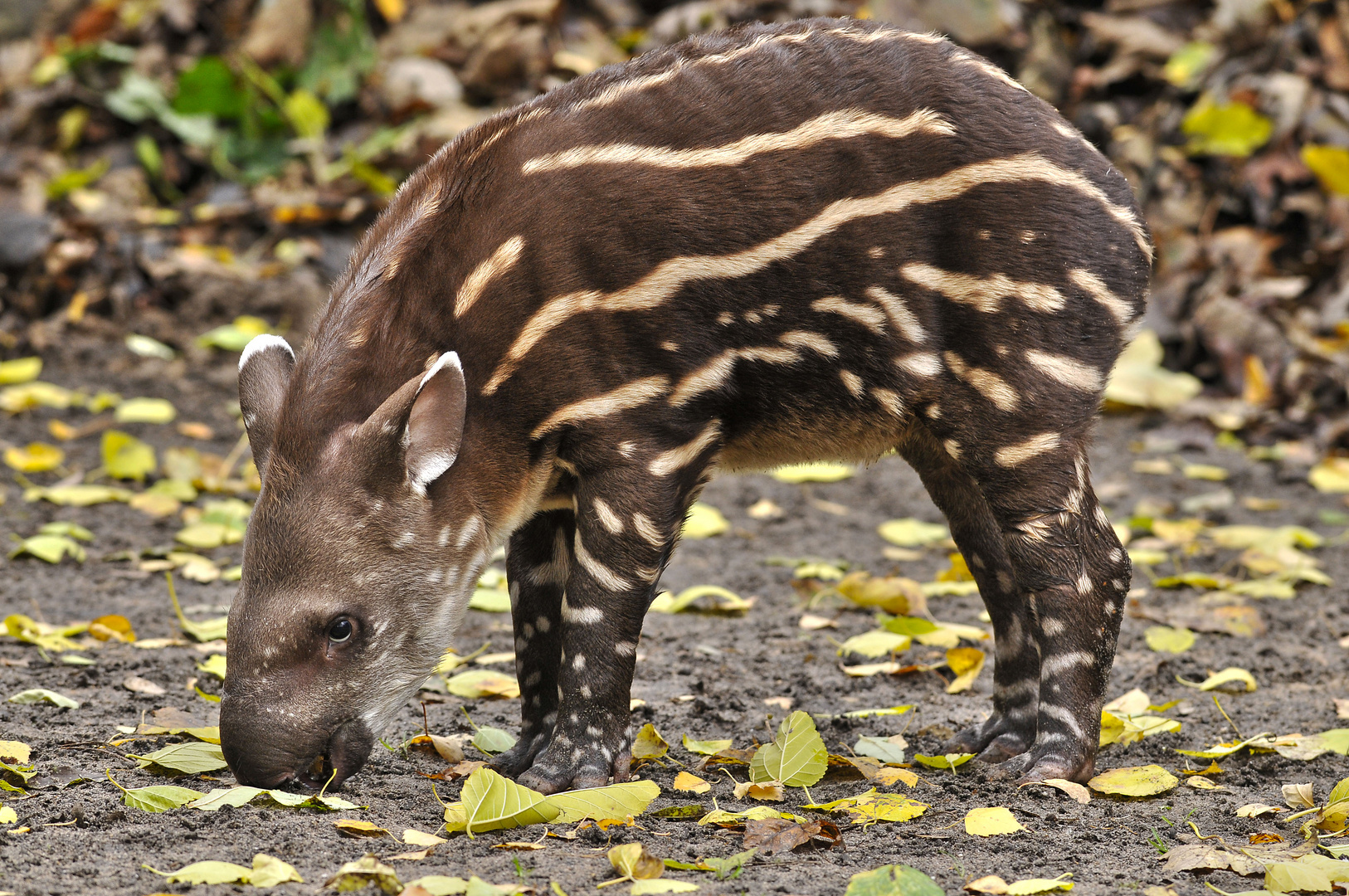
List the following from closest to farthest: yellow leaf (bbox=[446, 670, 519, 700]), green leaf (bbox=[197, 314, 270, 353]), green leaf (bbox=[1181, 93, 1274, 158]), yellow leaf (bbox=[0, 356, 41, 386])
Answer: yellow leaf (bbox=[446, 670, 519, 700]), yellow leaf (bbox=[0, 356, 41, 386]), green leaf (bbox=[197, 314, 270, 353]), green leaf (bbox=[1181, 93, 1274, 158])

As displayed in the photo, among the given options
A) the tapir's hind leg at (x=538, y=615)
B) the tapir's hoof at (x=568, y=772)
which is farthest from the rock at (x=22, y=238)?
the tapir's hoof at (x=568, y=772)

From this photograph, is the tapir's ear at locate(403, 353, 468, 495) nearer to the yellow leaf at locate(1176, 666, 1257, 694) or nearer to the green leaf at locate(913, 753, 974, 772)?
the green leaf at locate(913, 753, 974, 772)

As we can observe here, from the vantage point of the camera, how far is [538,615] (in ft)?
15.8

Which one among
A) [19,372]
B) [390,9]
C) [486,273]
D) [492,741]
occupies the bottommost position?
[19,372]

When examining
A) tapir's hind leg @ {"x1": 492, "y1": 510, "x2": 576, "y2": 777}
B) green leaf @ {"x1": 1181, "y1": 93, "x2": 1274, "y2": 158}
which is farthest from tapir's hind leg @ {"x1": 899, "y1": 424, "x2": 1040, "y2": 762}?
green leaf @ {"x1": 1181, "y1": 93, "x2": 1274, "y2": 158}

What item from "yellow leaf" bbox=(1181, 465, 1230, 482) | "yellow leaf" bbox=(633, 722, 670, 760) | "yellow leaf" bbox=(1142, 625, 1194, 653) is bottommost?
"yellow leaf" bbox=(1181, 465, 1230, 482)

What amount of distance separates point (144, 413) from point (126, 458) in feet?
3.33

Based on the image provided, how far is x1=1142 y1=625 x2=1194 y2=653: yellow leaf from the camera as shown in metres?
5.82

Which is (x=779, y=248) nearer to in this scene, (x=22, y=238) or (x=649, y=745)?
(x=649, y=745)

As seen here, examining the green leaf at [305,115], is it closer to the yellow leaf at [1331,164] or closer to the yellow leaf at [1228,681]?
the yellow leaf at [1331,164]

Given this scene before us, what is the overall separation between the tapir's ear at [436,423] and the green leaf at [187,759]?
1.03 m

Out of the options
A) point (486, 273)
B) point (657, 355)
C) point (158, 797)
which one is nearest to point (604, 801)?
point (158, 797)

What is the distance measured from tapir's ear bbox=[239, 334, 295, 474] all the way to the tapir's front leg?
0.98 metres

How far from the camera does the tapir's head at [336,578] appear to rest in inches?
159
